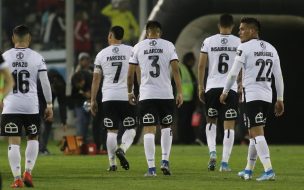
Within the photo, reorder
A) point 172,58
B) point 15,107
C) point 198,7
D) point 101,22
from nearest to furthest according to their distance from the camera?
point 15,107 → point 172,58 → point 198,7 → point 101,22

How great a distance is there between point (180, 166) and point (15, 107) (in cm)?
517

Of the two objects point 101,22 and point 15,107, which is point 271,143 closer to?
point 101,22

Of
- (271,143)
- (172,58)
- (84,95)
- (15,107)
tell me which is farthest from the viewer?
(271,143)

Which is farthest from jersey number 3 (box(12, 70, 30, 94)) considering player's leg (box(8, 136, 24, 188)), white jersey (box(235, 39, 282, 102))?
white jersey (box(235, 39, 282, 102))

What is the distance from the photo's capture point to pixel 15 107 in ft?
50.4

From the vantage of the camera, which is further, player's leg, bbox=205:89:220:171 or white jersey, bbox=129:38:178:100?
player's leg, bbox=205:89:220:171

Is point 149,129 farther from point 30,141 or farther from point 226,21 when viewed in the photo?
point 226,21

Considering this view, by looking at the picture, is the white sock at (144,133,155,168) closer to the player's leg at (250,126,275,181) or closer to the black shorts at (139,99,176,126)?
the black shorts at (139,99,176,126)

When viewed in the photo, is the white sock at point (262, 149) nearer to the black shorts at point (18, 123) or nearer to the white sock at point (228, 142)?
the white sock at point (228, 142)

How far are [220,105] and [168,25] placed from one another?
8580 mm

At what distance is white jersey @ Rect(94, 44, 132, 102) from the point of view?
18.7 metres

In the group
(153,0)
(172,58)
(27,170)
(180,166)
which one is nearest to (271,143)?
(153,0)

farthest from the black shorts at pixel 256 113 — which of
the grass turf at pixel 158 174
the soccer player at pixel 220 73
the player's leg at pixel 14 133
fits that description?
the player's leg at pixel 14 133

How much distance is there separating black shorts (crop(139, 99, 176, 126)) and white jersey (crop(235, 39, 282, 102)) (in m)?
1.92
